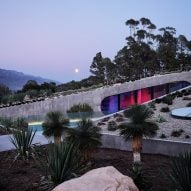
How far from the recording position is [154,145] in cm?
1680

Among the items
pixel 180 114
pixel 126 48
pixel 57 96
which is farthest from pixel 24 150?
pixel 126 48

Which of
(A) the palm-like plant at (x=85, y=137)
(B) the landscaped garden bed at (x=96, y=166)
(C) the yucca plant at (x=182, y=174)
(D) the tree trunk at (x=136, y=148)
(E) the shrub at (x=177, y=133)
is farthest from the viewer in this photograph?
(E) the shrub at (x=177, y=133)

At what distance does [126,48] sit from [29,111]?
179ft

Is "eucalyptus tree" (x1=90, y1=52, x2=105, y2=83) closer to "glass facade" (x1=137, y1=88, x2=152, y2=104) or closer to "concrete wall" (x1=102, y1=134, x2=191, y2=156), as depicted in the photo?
"glass facade" (x1=137, y1=88, x2=152, y2=104)

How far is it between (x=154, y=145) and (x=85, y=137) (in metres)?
5.20

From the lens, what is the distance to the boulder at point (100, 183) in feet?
19.9

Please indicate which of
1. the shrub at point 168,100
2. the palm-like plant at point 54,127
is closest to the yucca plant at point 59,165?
the palm-like plant at point 54,127

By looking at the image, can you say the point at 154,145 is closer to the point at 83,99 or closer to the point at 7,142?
the point at 7,142

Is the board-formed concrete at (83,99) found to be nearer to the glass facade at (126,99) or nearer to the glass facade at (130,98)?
the glass facade at (130,98)

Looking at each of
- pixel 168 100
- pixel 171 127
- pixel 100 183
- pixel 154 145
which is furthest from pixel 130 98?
pixel 100 183

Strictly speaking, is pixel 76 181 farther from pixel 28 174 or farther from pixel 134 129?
pixel 134 129

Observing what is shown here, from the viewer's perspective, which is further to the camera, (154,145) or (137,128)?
(154,145)

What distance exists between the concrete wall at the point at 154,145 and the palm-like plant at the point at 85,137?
183 inches

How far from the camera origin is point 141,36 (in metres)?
86.7
